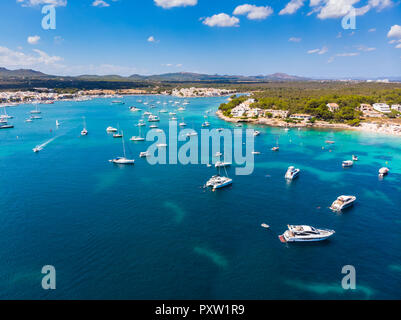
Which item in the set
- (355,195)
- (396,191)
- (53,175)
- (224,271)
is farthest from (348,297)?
(53,175)

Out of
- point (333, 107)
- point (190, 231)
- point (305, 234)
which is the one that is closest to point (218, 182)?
point (190, 231)

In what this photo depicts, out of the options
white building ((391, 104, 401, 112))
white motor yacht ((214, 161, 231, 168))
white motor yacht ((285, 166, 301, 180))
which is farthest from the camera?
white building ((391, 104, 401, 112))

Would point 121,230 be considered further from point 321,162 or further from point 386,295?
point 321,162

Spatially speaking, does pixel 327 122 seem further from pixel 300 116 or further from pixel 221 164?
pixel 221 164

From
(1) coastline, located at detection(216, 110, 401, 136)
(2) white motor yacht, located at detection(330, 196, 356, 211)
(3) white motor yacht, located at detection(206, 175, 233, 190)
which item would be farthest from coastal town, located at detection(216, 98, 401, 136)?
(3) white motor yacht, located at detection(206, 175, 233, 190)

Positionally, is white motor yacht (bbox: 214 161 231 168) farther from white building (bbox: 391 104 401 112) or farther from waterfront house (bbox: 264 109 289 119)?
white building (bbox: 391 104 401 112)

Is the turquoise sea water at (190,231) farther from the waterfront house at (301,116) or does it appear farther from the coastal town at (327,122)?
the waterfront house at (301,116)
